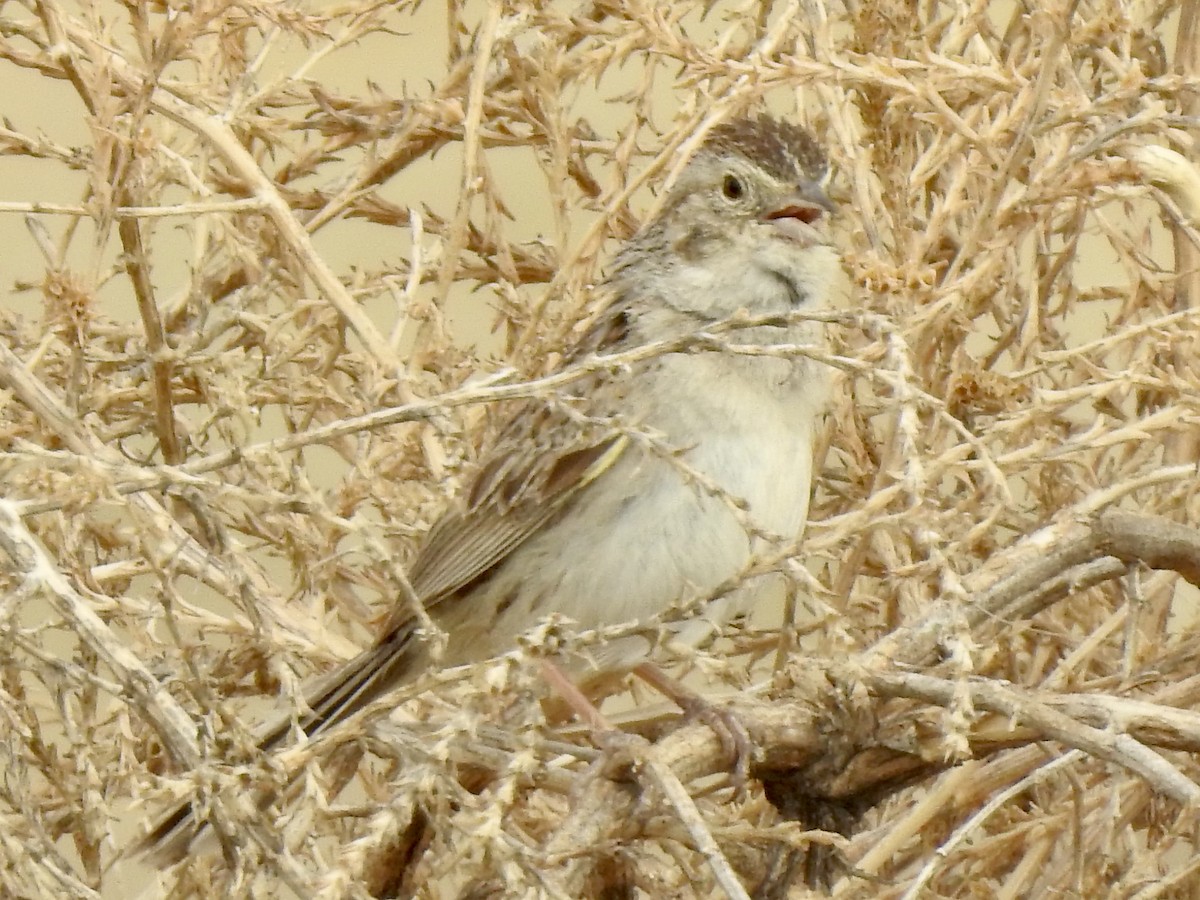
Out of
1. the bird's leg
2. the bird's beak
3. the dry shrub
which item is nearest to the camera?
the dry shrub

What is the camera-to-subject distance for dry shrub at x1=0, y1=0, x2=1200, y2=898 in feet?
5.32

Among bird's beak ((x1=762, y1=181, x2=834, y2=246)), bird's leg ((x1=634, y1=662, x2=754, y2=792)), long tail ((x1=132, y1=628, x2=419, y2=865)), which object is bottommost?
long tail ((x1=132, y1=628, x2=419, y2=865))

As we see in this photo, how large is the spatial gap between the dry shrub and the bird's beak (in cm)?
6

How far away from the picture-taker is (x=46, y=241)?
280 centimetres

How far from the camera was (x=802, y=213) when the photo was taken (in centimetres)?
299

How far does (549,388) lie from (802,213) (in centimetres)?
139

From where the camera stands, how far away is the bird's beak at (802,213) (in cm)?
291

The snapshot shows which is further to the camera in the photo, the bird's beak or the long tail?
the bird's beak

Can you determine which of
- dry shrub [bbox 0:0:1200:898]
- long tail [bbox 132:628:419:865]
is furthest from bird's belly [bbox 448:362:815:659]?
long tail [bbox 132:628:419:865]

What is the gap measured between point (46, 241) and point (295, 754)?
5.04 ft

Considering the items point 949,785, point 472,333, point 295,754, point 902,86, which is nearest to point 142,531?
point 295,754

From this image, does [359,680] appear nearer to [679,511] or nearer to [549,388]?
[679,511]

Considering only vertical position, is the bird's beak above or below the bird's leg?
above

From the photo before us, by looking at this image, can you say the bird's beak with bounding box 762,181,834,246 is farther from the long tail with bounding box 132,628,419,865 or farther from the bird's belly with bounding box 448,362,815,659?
the long tail with bounding box 132,628,419,865
